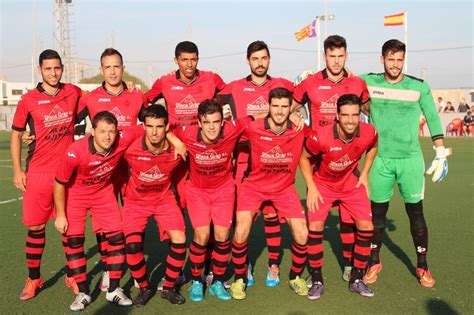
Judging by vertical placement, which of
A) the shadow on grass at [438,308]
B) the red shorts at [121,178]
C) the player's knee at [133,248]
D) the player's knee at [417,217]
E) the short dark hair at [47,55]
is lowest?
the shadow on grass at [438,308]

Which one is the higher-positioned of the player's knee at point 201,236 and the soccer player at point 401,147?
the soccer player at point 401,147

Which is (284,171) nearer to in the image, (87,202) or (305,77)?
(305,77)

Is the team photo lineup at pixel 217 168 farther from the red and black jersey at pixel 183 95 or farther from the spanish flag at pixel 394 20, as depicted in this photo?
the spanish flag at pixel 394 20

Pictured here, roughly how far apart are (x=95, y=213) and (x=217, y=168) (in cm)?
132

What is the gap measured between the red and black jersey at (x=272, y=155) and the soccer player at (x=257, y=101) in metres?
0.23

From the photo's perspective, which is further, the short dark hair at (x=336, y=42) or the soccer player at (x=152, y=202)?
the short dark hair at (x=336, y=42)

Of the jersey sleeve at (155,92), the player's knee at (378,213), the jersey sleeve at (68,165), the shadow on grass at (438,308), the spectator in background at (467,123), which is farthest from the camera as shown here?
the spectator in background at (467,123)

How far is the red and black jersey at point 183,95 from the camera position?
547 centimetres

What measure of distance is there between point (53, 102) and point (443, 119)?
91.0 feet

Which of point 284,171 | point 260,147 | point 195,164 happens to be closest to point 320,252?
point 284,171

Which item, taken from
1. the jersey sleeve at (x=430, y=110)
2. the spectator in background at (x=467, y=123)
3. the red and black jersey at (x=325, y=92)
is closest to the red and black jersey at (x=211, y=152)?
the red and black jersey at (x=325, y=92)

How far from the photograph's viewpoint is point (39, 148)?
5.06 m

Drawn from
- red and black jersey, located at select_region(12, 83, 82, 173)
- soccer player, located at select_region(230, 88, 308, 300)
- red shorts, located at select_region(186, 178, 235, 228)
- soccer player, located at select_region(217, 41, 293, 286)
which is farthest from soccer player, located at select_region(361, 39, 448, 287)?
red and black jersey, located at select_region(12, 83, 82, 173)

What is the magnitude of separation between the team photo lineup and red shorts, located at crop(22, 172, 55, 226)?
1cm
